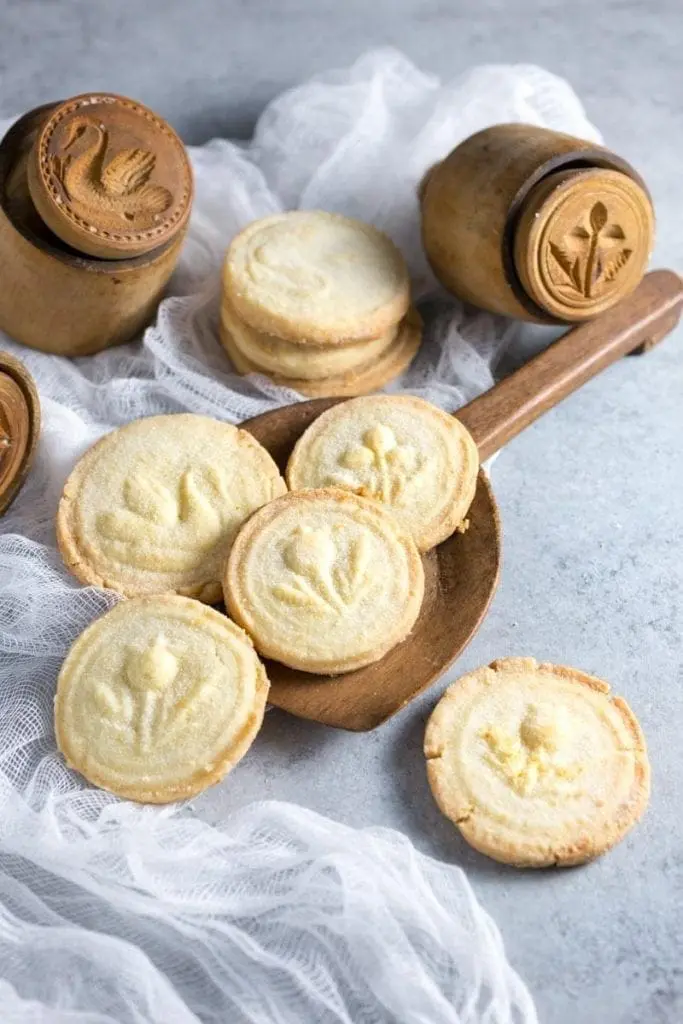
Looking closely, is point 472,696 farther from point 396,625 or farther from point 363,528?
point 363,528

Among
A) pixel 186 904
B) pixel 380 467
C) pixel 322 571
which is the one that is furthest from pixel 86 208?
pixel 186 904

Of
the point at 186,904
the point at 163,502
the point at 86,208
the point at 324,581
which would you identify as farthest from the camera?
the point at 86,208

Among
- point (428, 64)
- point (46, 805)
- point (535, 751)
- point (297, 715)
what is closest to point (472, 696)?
point (535, 751)

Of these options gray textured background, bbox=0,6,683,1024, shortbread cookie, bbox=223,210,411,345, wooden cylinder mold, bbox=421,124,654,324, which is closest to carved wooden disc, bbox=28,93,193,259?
shortbread cookie, bbox=223,210,411,345

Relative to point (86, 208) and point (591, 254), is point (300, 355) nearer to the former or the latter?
point (86, 208)

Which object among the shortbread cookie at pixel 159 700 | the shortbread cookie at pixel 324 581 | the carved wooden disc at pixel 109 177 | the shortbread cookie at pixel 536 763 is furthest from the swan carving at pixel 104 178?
the shortbread cookie at pixel 536 763

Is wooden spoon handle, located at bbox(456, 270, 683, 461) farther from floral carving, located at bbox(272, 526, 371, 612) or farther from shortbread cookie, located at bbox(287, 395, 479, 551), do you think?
floral carving, located at bbox(272, 526, 371, 612)

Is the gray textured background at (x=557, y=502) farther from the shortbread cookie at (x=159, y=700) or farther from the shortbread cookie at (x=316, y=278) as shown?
the shortbread cookie at (x=316, y=278)
